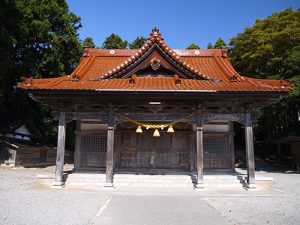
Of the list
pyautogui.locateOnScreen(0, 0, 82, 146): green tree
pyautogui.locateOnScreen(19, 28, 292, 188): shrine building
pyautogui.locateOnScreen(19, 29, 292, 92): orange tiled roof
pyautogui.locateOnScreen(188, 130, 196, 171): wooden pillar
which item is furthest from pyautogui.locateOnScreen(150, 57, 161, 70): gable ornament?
pyautogui.locateOnScreen(0, 0, 82, 146): green tree

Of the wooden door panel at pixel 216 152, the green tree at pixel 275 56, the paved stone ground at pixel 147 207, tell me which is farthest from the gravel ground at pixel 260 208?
the green tree at pixel 275 56

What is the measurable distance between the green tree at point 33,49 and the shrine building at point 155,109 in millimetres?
14517

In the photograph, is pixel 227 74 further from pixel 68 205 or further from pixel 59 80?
pixel 68 205

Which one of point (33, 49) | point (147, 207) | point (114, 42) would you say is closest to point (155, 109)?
point (147, 207)

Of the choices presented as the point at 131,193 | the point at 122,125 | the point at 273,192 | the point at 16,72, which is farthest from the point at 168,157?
the point at 16,72

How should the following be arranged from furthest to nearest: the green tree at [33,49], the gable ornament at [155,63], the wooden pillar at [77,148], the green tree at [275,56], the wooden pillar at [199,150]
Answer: the green tree at [33,49] < the green tree at [275,56] < the wooden pillar at [77,148] < the gable ornament at [155,63] < the wooden pillar at [199,150]

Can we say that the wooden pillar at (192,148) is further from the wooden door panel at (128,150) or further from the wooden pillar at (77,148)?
the wooden pillar at (77,148)

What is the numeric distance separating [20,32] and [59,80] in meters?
17.7

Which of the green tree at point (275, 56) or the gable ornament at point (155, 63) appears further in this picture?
the green tree at point (275, 56)

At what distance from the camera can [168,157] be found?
47.0 ft

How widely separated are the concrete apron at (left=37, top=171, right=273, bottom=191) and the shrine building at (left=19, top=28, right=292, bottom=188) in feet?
2.01

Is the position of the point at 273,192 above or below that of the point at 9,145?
below

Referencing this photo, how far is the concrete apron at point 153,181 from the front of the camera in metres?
12.1

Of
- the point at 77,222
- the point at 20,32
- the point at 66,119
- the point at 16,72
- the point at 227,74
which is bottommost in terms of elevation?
the point at 77,222
